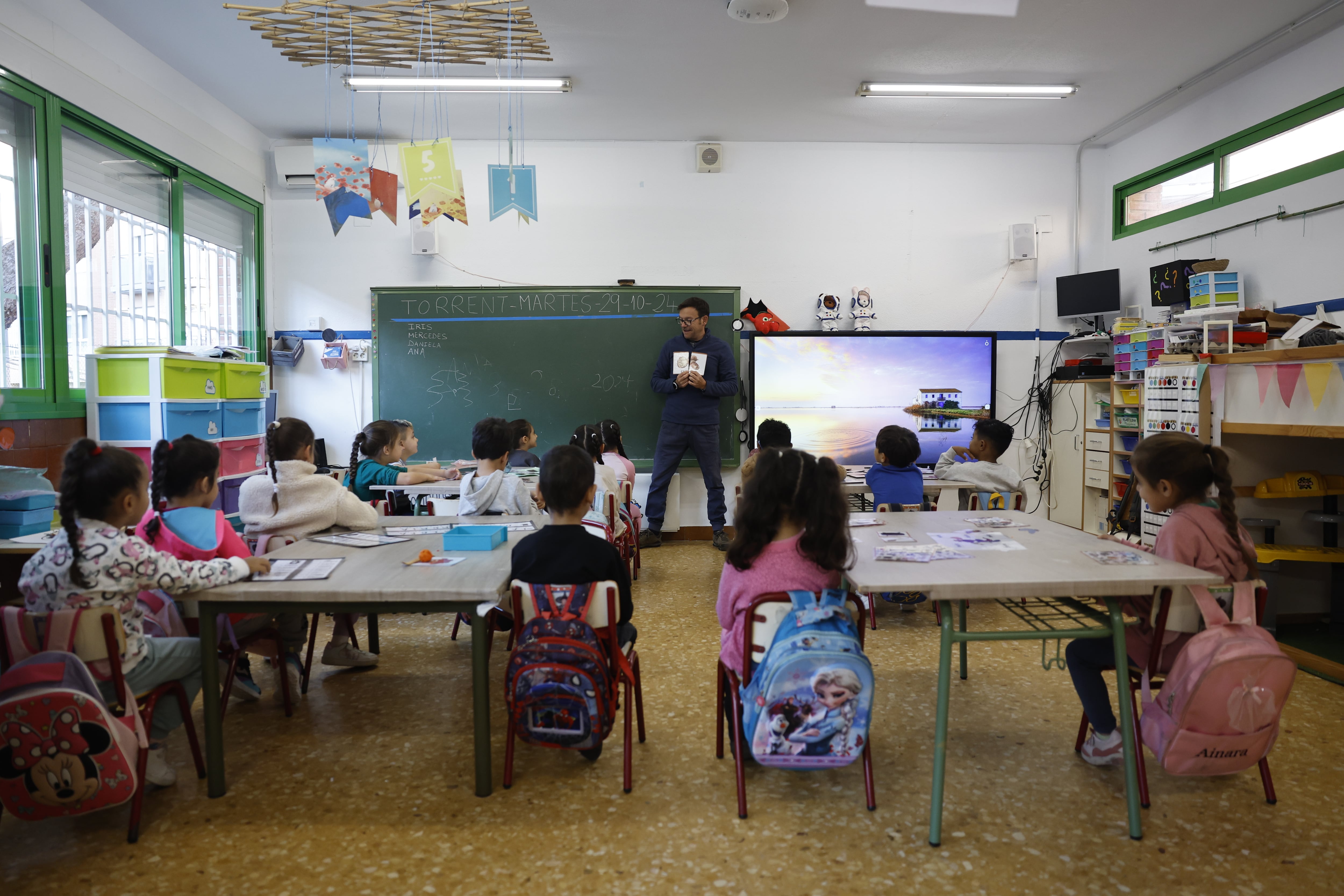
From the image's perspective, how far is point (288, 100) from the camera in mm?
4805

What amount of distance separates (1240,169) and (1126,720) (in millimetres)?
4306

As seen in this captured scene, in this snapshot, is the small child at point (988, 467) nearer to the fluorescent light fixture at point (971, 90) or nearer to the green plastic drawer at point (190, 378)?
the fluorescent light fixture at point (971, 90)

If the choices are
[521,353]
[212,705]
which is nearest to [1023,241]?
[521,353]

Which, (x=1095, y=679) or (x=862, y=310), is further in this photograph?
(x=862, y=310)

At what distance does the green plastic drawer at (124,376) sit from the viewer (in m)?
3.59

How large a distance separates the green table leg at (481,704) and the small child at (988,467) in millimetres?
2742

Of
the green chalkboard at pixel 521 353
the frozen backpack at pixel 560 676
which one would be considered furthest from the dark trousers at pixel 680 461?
the frozen backpack at pixel 560 676

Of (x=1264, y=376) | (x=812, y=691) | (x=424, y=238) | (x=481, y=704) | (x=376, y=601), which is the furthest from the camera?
(x=424, y=238)

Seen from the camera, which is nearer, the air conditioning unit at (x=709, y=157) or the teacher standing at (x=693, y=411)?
the teacher standing at (x=693, y=411)

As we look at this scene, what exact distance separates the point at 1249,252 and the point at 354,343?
19.3ft

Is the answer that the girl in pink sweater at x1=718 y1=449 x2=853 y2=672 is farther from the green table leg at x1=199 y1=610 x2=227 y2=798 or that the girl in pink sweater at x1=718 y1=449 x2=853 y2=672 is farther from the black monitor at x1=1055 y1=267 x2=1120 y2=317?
the black monitor at x1=1055 y1=267 x2=1120 y2=317

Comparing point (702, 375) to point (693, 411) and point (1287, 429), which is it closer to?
point (693, 411)

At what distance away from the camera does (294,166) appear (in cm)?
550

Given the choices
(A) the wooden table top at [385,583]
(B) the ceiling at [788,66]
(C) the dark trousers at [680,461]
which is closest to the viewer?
(A) the wooden table top at [385,583]
